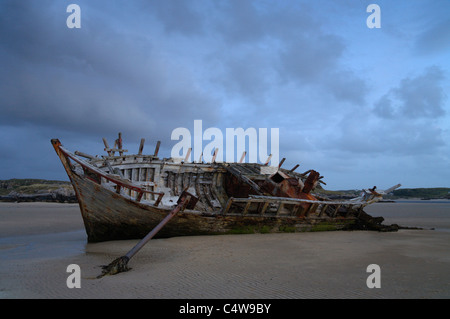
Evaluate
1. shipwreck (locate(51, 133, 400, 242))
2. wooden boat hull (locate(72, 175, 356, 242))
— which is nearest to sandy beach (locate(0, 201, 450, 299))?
wooden boat hull (locate(72, 175, 356, 242))

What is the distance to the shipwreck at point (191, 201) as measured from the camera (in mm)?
7500

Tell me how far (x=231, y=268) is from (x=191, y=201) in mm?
3577

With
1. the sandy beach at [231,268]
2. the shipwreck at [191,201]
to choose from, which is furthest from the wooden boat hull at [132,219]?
the sandy beach at [231,268]

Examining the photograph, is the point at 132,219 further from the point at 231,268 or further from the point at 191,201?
the point at 231,268

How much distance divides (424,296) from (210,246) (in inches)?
177

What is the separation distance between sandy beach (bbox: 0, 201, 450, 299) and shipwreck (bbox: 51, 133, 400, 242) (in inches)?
20.1

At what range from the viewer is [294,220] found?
1006 centimetres

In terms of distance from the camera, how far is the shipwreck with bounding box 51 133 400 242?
7500 millimetres

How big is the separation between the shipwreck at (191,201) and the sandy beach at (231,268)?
0.51m

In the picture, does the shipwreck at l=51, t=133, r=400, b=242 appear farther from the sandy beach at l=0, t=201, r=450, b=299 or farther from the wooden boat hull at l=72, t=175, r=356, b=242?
the sandy beach at l=0, t=201, r=450, b=299

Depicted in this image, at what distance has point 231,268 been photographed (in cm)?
521
